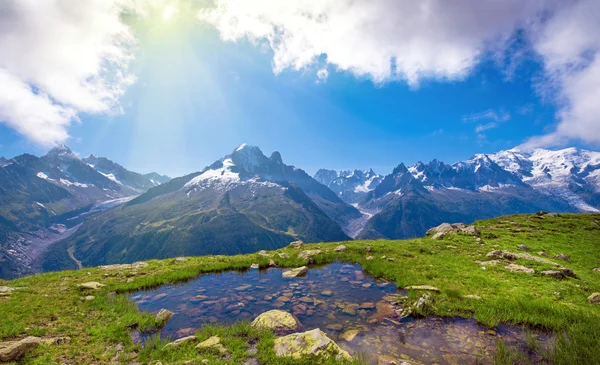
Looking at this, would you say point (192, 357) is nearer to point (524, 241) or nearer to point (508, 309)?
point (508, 309)

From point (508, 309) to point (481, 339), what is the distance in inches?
138

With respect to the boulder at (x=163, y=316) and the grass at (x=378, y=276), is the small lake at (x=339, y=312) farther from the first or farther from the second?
the grass at (x=378, y=276)

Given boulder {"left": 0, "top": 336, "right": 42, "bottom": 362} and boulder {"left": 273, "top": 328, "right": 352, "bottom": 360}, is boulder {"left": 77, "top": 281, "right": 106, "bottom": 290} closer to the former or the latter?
boulder {"left": 0, "top": 336, "right": 42, "bottom": 362}

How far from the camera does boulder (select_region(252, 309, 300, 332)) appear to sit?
491 inches

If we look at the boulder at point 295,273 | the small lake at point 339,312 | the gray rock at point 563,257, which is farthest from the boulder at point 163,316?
the gray rock at point 563,257

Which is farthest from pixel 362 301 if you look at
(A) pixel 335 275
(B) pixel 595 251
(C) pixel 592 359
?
(B) pixel 595 251

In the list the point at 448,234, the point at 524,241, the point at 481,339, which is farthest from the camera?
the point at 448,234

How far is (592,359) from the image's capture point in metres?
8.78

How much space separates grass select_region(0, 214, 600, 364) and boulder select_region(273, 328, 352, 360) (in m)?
0.37

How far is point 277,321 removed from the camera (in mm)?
12867

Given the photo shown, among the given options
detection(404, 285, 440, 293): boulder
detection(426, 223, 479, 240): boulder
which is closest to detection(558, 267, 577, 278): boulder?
detection(404, 285, 440, 293): boulder

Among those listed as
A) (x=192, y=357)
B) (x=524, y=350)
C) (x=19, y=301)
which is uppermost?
(x=19, y=301)

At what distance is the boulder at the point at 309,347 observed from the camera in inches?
384

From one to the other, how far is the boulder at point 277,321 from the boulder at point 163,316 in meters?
4.79
